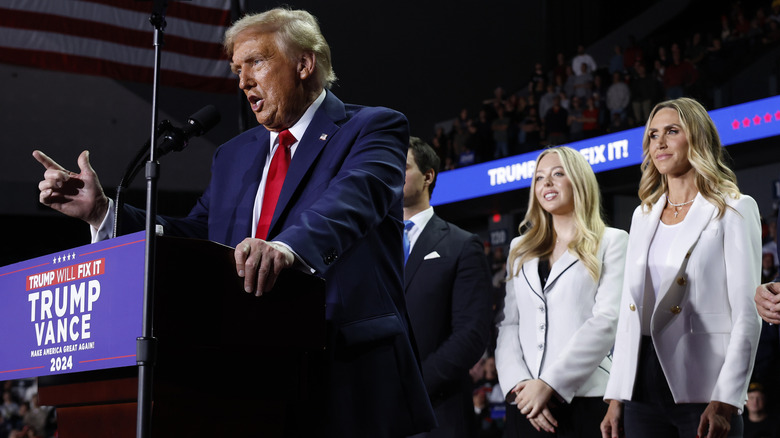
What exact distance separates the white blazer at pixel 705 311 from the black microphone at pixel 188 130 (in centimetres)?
145

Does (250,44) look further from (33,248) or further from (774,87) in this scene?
(33,248)

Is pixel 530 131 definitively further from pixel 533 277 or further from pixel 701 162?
pixel 701 162

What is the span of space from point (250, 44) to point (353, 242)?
1.97 ft

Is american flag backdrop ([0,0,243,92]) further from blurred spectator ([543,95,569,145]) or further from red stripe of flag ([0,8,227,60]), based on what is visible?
blurred spectator ([543,95,569,145])

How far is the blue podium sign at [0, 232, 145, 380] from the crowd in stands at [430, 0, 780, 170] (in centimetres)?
1134

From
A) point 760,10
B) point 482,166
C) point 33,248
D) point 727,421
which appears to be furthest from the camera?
point 33,248

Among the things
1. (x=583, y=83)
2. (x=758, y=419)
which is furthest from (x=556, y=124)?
(x=758, y=419)

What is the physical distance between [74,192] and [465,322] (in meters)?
1.88

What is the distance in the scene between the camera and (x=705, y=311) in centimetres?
272

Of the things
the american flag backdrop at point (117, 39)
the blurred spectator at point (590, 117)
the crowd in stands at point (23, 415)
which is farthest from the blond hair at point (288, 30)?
the blurred spectator at point (590, 117)

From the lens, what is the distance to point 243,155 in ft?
7.22

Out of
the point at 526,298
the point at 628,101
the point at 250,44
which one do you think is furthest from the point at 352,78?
the point at 250,44

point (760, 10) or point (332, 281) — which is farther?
point (760, 10)

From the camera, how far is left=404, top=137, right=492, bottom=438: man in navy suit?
135 inches
